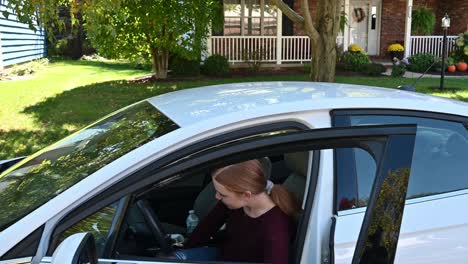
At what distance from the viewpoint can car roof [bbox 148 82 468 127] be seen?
218 centimetres

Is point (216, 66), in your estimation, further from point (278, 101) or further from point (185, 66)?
point (278, 101)

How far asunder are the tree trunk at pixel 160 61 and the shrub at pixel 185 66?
54 cm

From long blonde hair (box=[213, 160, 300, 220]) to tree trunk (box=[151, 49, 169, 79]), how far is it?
12708 mm

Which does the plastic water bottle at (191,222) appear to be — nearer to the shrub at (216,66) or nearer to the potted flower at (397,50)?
the shrub at (216,66)

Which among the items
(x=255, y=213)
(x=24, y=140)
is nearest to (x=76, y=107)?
(x=24, y=140)

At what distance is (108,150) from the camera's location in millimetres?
2297

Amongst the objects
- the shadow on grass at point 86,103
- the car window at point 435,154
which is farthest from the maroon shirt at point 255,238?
the shadow on grass at point 86,103

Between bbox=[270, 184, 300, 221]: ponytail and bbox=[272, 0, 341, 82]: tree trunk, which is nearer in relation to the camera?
bbox=[270, 184, 300, 221]: ponytail

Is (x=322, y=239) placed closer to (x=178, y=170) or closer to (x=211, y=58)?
(x=178, y=170)

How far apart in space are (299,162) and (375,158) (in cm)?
69

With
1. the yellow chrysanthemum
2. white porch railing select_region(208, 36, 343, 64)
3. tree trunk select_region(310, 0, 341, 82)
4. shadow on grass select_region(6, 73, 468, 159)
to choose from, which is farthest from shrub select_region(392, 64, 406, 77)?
tree trunk select_region(310, 0, 341, 82)

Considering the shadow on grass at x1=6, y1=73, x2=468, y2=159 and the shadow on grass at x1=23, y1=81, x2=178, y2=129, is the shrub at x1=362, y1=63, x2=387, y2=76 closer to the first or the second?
the shadow on grass at x1=6, y1=73, x2=468, y2=159

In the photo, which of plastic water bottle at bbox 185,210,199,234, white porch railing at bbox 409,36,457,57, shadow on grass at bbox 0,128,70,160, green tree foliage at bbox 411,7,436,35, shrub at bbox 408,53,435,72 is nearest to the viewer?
plastic water bottle at bbox 185,210,199,234

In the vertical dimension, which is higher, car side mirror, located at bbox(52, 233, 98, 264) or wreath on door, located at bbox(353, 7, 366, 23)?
wreath on door, located at bbox(353, 7, 366, 23)
